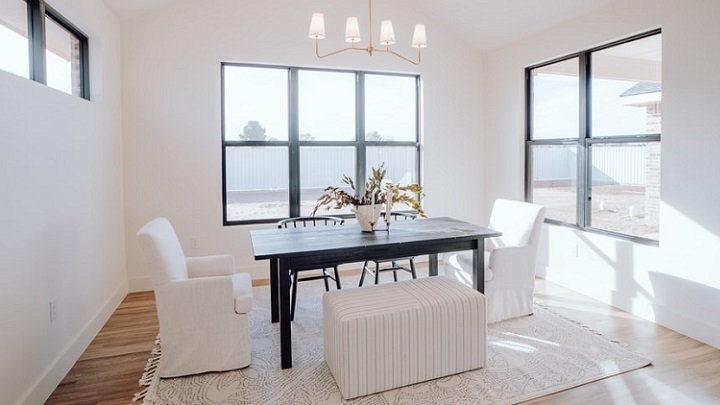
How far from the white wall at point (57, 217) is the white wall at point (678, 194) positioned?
4212mm

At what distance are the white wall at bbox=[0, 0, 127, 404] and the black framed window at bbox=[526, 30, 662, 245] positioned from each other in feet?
14.0

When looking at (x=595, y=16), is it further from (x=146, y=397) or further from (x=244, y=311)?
(x=146, y=397)

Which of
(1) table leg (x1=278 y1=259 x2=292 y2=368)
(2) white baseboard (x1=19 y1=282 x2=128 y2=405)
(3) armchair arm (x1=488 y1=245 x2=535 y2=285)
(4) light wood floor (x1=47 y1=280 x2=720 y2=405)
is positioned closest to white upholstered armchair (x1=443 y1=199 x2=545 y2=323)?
(3) armchair arm (x1=488 y1=245 x2=535 y2=285)

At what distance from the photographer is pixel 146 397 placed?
2.35m

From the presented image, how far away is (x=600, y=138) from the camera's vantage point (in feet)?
12.8

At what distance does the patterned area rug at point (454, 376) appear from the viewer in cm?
234

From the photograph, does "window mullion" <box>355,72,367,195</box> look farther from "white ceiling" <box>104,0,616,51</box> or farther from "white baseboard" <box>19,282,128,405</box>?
"white baseboard" <box>19,282,128,405</box>

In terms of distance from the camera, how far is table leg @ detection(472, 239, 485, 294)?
318 centimetres

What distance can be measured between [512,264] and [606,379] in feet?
3.54

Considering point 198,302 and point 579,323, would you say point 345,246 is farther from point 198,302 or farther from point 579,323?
point 579,323

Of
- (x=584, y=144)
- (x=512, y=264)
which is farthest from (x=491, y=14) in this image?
(x=512, y=264)

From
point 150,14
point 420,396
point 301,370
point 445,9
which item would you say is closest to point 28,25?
point 150,14

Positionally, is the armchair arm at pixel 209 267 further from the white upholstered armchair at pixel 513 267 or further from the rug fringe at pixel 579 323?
the rug fringe at pixel 579 323

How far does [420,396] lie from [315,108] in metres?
3.41
